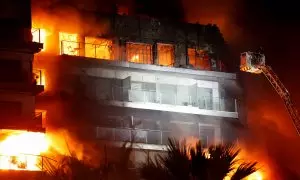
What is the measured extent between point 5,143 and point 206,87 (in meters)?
20.2

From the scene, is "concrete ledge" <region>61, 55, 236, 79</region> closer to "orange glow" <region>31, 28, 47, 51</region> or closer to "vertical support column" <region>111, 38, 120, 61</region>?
"vertical support column" <region>111, 38, 120, 61</region>

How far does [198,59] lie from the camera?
62.2 metres

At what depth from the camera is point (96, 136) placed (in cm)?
5419

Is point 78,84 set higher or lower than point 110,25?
lower

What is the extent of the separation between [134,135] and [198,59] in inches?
406

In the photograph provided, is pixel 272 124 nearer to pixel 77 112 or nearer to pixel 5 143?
pixel 77 112

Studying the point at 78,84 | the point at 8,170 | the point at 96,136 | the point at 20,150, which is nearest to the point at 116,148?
the point at 96,136

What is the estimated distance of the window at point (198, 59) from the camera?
6184 centimetres

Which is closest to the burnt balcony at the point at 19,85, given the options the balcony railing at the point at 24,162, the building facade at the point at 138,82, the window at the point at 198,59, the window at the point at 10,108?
the window at the point at 10,108

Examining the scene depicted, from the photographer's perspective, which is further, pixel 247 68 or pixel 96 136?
pixel 247 68

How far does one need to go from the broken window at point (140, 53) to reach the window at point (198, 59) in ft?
13.0

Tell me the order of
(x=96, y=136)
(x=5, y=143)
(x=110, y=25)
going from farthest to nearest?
1. (x=110, y=25)
2. (x=96, y=136)
3. (x=5, y=143)

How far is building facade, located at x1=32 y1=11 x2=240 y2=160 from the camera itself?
5462 cm

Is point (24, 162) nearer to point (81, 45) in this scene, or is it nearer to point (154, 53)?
point (81, 45)
